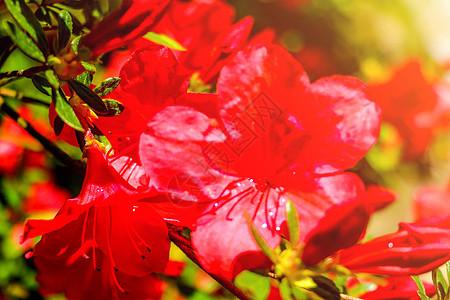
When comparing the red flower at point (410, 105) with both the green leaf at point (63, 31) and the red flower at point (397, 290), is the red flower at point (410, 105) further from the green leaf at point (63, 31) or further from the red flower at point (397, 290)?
the green leaf at point (63, 31)

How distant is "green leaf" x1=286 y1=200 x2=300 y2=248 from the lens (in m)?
0.56

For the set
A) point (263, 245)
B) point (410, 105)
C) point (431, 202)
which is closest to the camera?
point (263, 245)

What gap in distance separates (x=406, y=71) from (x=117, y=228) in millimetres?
1663

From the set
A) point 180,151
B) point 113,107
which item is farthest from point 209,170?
point 113,107

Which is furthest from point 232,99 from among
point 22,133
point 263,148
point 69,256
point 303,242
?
point 22,133

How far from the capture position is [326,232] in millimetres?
516

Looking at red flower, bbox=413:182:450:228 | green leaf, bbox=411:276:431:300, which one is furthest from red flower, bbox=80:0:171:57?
red flower, bbox=413:182:450:228

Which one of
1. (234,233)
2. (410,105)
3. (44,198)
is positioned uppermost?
(234,233)

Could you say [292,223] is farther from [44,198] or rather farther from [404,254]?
[44,198]

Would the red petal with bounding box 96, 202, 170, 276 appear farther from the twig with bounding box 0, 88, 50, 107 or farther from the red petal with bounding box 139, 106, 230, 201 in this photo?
the twig with bounding box 0, 88, 50, 107

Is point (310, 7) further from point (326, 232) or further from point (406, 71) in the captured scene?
point (326, 232)

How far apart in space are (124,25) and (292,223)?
0.35m

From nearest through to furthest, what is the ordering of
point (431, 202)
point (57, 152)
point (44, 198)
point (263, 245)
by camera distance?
point (263, 245) < point (57, 152) < point (44, 198) < point (431, 202)

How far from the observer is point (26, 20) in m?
0.57
